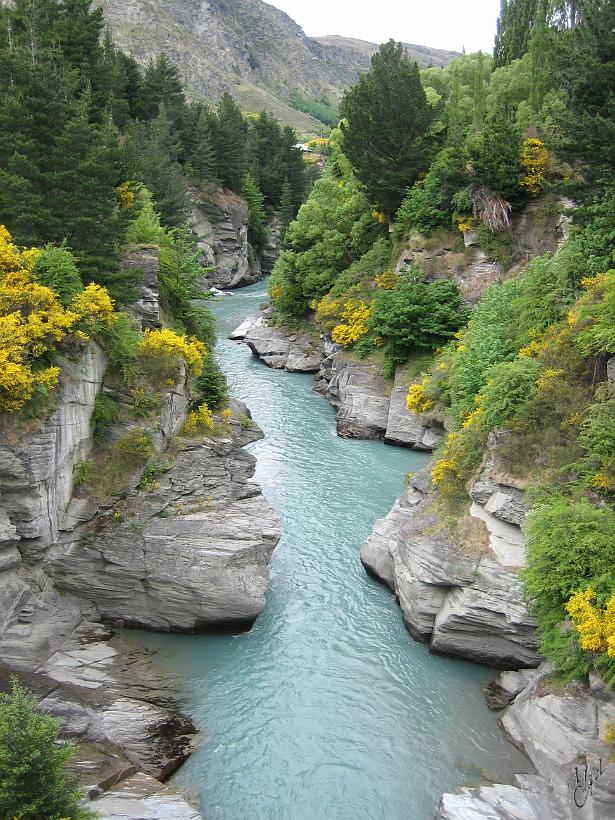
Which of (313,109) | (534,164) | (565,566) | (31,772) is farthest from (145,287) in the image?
(313,109)

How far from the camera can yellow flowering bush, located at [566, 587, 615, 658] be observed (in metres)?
13.1

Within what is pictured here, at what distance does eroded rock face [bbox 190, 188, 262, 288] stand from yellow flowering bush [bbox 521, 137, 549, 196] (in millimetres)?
33639

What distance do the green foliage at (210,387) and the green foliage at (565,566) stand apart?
1360 cm

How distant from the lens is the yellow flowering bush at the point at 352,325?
127 feet

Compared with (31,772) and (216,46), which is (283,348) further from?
(216,46)

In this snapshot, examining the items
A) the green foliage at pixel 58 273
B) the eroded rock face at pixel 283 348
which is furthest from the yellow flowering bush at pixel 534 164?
the green foliage at pixel 58 273

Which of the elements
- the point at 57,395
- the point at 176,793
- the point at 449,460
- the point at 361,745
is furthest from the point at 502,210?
the point at 176,793

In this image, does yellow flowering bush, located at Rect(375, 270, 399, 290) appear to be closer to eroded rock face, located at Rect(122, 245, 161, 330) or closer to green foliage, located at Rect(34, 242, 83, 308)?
eroded rock face, located at Rect(122, 245, 161, 330)

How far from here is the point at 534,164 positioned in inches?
1375

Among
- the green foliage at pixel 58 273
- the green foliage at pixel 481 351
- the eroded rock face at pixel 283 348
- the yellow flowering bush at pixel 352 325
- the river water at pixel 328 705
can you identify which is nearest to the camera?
the river water at pixel 328 705

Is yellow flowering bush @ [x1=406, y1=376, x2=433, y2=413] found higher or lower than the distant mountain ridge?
lower

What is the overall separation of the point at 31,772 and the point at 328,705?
757 centimetres

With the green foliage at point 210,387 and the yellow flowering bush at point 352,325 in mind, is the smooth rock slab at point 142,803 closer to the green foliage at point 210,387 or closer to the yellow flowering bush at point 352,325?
the green foliage at point 210,387

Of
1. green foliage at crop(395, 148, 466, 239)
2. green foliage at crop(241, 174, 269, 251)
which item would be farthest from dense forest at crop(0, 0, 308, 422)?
green foliage at crop(241, 174, 269, 251)
